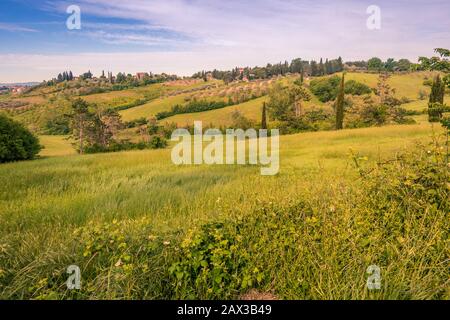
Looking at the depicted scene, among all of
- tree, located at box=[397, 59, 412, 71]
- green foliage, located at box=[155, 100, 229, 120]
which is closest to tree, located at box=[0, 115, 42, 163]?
tree, located at box=[397, 59, 412, 71]

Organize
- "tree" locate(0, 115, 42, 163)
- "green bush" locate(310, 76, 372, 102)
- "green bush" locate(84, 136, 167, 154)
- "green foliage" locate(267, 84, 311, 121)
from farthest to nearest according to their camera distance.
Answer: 1. "green bush" locate(310, 76, 372, 102)
2. "green foliage" locate(267, 84, 311, 121)
3. "green bush" locate(84, 136, 167, 154)
4. "tree" locate(0, 115, 42, 163)

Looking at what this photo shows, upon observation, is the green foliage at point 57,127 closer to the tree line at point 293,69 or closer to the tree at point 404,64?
the tree at point 404,64

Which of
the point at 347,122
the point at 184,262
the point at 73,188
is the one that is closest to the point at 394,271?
the point at 184,262

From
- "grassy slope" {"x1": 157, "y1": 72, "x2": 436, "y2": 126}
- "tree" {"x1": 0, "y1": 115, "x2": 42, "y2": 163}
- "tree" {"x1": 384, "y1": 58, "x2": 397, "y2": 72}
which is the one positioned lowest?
"tree" {"x1": 0, "y1": 115, "x2": 42, "y2": 163}

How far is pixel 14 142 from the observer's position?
33000 millimetres

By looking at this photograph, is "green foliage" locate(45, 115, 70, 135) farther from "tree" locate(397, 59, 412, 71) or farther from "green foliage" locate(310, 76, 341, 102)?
"tree" locate(397, 59, 412, 71)

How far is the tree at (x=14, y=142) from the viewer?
32.5 m

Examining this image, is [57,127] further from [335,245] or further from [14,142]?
[335,245]

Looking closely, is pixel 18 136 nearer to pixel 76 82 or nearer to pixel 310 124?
pixel 310 124

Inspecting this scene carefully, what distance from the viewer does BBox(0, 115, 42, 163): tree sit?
32534 millimetres

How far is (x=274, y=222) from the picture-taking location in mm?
4363

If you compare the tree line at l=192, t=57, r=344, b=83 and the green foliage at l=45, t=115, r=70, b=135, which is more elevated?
the tree line at l=192, t=57, r=344, b=83

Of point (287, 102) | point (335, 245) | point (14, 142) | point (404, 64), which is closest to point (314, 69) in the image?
point (287, 102)

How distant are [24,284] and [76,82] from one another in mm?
130366
